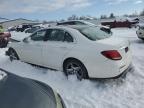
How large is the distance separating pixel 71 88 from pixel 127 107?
1.62 m

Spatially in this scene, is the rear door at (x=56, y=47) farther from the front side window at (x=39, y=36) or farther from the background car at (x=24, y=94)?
the background car at (x=24, y=94)

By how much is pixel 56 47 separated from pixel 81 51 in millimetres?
977

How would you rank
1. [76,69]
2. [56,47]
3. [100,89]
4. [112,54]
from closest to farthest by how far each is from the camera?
[112,54], [100,89], [76,69], [56,47]

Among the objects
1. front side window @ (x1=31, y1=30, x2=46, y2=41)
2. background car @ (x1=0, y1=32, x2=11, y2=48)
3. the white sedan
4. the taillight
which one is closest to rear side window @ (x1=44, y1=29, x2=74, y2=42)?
the white sedan

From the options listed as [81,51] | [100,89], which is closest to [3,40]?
[81,51]

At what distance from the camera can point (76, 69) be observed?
5621 millimetres

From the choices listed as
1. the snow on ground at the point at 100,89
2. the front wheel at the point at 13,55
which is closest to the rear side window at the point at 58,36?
the snow on ground at the point at 100,89

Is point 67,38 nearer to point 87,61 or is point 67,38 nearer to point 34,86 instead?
point 87,61

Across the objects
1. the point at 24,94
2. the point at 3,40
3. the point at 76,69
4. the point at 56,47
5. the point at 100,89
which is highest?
the point at 24,94

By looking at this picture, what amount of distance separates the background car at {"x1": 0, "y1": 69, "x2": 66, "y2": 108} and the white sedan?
6.73 ft

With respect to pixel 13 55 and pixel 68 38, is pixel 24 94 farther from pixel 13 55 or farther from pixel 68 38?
pixel 13 55

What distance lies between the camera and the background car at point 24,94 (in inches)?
105

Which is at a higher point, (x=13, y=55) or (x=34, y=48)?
(x=34, y=48)

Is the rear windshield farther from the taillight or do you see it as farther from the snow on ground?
the snow on ground
